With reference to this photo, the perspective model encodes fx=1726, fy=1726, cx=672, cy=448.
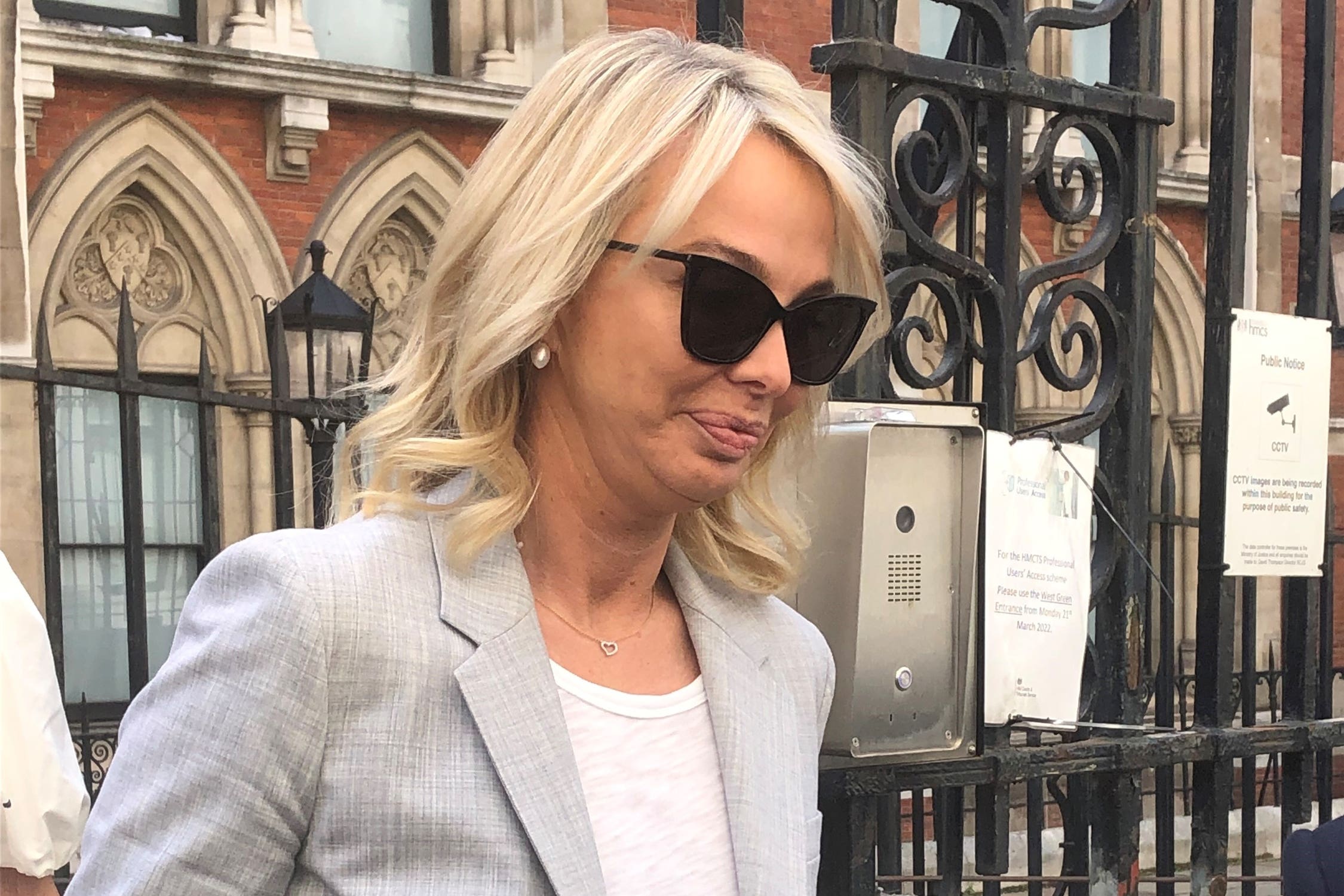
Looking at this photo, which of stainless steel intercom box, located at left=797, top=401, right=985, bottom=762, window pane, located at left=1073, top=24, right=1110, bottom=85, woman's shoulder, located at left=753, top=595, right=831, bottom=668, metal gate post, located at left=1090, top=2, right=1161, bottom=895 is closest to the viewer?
woman's shoulder, located at left=753, top=595, right=831, bottom=668

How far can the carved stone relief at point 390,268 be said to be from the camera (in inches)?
414

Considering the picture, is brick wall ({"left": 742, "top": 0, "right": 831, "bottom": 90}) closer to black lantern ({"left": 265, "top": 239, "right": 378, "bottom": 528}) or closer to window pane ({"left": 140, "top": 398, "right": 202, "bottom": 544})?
window pane ({"left": 140, "top": 398, "right": 202, "bottom": 544})

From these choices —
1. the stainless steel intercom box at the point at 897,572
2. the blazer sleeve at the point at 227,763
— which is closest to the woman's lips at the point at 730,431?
the blazer sleeve at the point at 227,763

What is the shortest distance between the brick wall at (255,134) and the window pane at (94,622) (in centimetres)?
203

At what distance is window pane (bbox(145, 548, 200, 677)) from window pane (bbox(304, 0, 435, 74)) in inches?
122

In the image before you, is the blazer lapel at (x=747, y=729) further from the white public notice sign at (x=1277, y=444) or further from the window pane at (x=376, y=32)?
the window pane at (x=376, y=32)

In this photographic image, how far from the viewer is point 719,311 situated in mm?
1714

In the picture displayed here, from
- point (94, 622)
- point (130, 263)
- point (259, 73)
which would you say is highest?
point (259, 73)

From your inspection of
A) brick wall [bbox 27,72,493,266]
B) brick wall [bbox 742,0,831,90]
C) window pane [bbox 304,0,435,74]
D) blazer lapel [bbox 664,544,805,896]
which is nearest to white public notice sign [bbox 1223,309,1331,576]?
blazer lapel [bbox 664,544,805,896]

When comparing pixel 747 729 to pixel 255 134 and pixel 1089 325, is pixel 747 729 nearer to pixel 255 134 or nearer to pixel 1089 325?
pixel 1089 325

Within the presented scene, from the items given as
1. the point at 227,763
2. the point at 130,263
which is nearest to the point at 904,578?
the point at 227,763

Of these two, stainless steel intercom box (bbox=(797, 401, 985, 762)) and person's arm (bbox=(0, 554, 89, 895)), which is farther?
person's arm (bbox=(0, 554, 89, 895))

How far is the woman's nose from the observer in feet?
5.77

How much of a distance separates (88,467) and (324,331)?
3.45m
